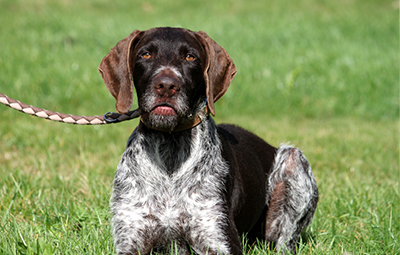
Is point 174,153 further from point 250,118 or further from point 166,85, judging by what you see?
point 250,118

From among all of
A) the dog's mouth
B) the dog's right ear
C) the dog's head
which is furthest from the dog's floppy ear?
the dog's right ear

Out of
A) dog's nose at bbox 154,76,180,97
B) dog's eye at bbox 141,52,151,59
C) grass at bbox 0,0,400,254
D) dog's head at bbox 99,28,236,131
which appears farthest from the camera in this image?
grass at bbox 0,0,400,254

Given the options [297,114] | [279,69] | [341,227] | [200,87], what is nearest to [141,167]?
[200,87]

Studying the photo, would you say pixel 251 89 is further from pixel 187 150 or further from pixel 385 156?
pixel 187 150

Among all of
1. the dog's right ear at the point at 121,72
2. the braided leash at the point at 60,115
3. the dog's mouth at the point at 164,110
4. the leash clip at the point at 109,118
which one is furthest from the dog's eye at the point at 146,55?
the leash clip at the point at 109,118

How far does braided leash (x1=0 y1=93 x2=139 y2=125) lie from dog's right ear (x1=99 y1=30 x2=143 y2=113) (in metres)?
0.35

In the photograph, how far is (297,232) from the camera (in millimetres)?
4410

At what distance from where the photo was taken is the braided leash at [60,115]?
12.0 feet

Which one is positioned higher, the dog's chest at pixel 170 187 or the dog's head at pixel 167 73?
the dog's head at pixel 167 73

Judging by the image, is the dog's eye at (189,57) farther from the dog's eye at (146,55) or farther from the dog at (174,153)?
the dog's eye at (146,55)

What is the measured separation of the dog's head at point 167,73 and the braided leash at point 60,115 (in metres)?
0.39

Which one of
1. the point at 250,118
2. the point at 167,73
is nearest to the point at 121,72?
the point at 167,73

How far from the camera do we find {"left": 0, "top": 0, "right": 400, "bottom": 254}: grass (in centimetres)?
421

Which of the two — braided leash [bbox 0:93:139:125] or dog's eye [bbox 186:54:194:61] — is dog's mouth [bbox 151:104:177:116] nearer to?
dog's eye [bbox 186:54:194:61]
